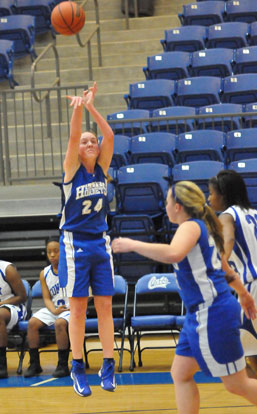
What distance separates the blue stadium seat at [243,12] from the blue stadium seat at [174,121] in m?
3.41

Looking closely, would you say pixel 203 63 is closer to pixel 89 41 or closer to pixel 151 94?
pixel 151 94

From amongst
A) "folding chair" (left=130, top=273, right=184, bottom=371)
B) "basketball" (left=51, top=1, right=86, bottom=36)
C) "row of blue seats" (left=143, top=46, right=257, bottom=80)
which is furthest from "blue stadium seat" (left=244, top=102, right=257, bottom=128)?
"folding chair" (left=130, top=273, right=184, bottom=371)

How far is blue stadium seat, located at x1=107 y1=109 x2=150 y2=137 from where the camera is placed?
38.4ft

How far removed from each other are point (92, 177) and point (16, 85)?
9190 mm

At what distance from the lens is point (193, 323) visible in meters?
4.70

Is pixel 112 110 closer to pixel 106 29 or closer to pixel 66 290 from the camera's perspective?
pixel 106 29

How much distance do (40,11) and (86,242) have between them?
10953mm

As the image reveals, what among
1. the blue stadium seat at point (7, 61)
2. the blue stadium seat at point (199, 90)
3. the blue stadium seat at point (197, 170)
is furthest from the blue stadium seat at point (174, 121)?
the blue stadium seat at point (7, 61)

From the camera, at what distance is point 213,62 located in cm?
1300

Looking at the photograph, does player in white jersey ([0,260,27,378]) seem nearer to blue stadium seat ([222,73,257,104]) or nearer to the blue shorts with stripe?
the blue shorts with stripe

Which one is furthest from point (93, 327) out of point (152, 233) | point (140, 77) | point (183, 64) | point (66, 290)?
point (140, 77)

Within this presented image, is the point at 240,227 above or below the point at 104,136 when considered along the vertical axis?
below

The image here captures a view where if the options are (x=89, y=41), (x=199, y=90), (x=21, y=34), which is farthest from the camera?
(x=21, y=34)

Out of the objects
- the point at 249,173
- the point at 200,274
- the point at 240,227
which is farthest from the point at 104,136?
the point at 249,173
